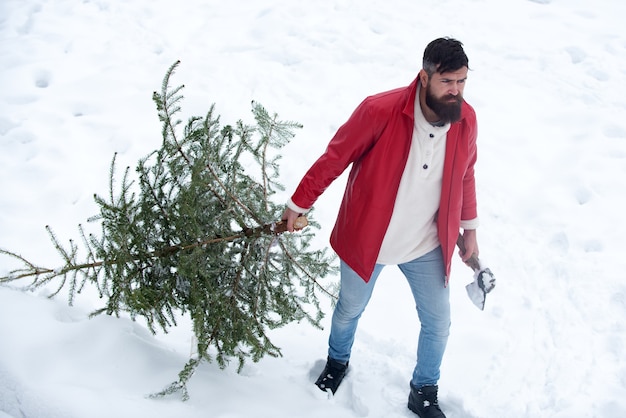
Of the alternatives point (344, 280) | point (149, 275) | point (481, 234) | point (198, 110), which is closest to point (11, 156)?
point (198, 110)

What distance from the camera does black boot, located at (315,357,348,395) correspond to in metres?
3.05

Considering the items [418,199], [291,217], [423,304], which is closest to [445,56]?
[418,199]

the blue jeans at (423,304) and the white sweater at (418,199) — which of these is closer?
the white sweater at (418,199)

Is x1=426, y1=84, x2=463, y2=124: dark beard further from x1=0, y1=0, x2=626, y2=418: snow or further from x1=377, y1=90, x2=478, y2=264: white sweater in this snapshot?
x1=0, y1=0, x2=626, y2=418: snow

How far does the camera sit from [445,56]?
220 centimetres

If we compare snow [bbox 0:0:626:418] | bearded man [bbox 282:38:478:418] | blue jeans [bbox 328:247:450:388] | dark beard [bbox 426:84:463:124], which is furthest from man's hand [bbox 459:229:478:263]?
snow [bbox 0:0:626:418]

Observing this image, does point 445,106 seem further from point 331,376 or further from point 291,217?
point 331,376

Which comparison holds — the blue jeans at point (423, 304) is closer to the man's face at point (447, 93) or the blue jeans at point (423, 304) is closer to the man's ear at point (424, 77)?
the man's face at point (447, 93)

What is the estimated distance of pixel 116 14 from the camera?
6.77 m

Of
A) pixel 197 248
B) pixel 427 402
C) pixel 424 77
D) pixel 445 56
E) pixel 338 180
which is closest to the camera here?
pixel 445 56

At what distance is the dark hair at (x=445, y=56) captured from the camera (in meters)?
2.20

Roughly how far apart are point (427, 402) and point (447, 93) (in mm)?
1746

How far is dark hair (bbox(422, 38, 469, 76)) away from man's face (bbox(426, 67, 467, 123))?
24 mm

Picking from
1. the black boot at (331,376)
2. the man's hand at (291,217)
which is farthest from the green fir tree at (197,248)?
the black boot at (331,376)
